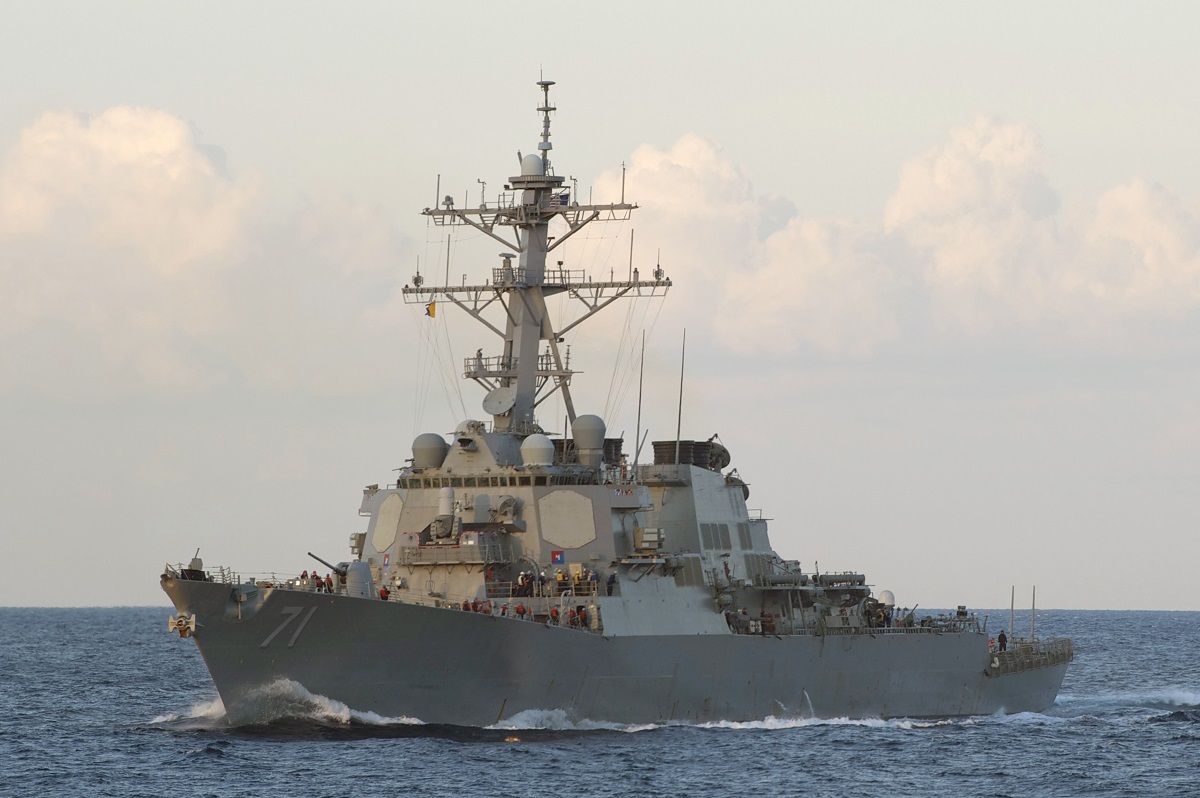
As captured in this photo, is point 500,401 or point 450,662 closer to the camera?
point 450,662

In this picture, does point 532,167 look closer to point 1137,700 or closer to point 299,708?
point 299,708

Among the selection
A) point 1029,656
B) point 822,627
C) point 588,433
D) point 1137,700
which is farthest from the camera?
point 1137,700

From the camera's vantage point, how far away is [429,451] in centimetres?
3341

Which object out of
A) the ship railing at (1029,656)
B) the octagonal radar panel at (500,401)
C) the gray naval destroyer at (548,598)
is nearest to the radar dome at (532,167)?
the gray naval destroyer at (548,598)

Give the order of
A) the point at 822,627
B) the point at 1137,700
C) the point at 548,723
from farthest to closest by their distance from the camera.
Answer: the point at 1137,700
the point at 822,627
the point at 548,723

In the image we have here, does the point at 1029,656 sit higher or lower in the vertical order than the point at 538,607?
lower

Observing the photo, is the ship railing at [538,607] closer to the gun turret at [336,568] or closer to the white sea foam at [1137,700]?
the gun turret at [336,568]

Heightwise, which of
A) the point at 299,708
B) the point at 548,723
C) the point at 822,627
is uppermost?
the point at 822,627

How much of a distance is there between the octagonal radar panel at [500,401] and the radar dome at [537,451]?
1.33m

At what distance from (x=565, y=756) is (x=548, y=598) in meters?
3.55

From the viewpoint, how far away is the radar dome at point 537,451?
106 ft

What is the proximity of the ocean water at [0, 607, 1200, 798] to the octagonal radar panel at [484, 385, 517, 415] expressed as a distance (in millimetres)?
6195

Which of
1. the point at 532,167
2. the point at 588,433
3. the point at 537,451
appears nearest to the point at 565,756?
the point at 537,451

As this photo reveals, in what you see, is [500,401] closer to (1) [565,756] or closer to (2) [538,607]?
(2) [538,607]
